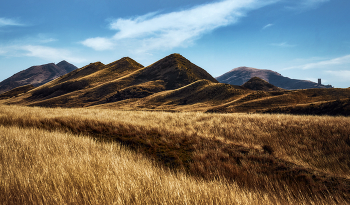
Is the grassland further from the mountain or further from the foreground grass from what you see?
the mountain

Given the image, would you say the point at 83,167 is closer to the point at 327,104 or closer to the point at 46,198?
the point at 46,198

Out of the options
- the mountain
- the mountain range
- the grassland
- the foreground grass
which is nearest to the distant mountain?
the mountain range

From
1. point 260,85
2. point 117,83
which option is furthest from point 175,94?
point 260,85

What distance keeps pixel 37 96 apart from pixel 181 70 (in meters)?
77.9

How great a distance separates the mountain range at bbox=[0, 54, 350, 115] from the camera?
39562 millimetres

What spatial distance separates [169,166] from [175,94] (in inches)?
2441

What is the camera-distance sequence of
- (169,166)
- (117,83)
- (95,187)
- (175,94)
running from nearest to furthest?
(95,187)
(169,166)
(175,94)
(117,83)

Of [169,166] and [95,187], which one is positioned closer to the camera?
[95,187]

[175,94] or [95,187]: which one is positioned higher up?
[175,94]

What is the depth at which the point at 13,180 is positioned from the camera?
122 inches

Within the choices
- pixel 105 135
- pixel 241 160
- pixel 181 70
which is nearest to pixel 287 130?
pixel 241 160

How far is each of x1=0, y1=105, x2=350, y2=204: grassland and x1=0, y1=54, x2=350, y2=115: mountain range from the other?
2555 centimetres

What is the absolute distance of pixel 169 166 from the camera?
18.4ft

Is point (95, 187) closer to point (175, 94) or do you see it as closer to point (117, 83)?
point (175, 94)
